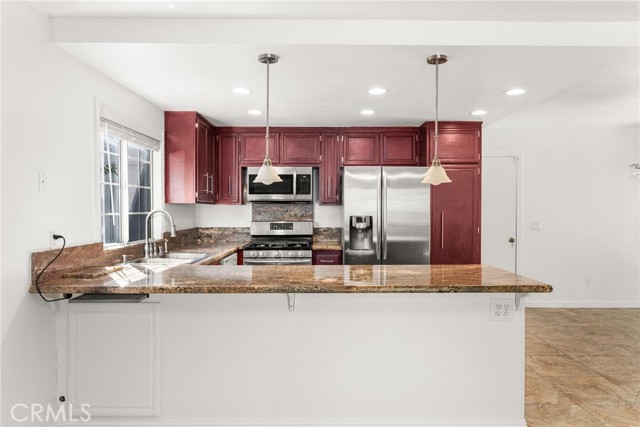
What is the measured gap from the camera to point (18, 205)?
6.93 feet

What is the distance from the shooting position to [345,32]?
2.41m

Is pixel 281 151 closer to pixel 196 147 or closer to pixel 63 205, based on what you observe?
pixel 196 147

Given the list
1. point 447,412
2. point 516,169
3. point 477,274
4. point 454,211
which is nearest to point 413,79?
point 477,274

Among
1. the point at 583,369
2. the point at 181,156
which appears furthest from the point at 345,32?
the point at 583,369

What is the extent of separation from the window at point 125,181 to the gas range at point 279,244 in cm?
117

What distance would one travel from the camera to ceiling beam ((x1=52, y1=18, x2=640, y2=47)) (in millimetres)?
2389

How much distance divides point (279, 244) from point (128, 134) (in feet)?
6.64

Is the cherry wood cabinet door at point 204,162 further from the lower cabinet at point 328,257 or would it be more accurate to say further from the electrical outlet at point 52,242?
the electrical outlet at point 52,242

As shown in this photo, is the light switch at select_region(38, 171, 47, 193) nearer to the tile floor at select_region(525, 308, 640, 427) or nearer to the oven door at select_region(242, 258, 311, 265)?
the oven door at select_region(242, 258, 311, 265)

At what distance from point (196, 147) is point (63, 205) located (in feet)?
5.80

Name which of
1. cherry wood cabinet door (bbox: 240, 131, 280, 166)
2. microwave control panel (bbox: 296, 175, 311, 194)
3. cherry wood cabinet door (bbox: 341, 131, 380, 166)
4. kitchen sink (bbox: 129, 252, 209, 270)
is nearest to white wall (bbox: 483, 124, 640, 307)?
cherry wood cabinet door (bbox: 341, 131, 380, 166)

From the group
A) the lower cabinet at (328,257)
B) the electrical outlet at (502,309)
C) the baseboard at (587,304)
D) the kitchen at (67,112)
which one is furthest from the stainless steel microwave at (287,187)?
the baseboard at (587,304)

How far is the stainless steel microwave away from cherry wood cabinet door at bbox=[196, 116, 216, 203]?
0.41 meters

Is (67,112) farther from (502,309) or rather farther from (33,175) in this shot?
(502,309)
